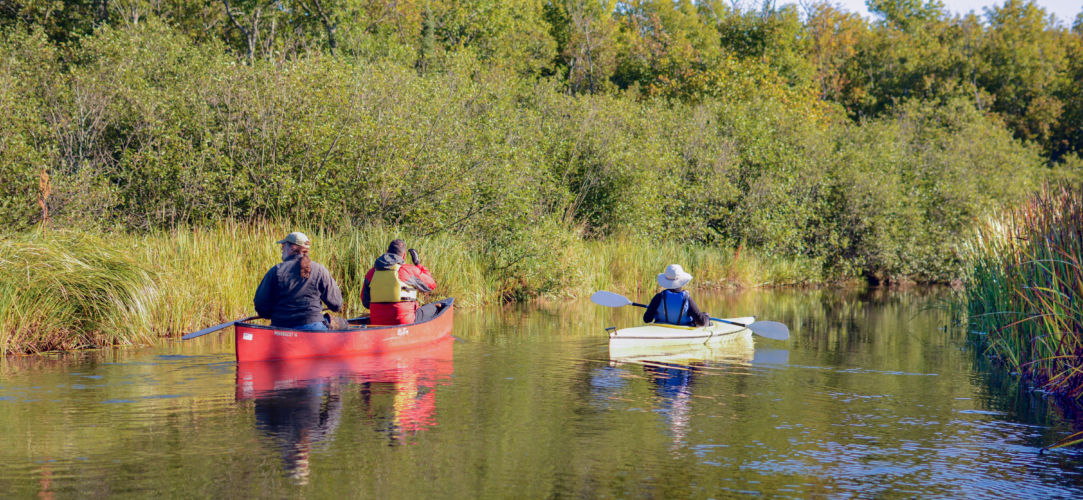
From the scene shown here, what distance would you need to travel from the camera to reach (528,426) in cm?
939

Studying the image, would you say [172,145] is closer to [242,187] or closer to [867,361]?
[242,187]

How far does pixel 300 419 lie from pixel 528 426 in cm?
206

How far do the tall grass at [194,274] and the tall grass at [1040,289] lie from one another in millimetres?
10358

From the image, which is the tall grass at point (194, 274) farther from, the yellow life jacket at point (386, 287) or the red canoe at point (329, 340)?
the yellow life jacket at point (386, 287)

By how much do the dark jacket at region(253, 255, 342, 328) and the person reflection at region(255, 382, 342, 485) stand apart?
65.7 inches

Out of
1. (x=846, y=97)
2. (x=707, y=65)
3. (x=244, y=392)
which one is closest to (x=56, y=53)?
(x=244, y=392)

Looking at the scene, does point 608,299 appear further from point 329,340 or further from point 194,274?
point 194,274

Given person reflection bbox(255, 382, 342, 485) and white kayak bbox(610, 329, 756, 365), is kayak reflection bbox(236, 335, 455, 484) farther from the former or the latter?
white kayak bbox(610, 329, 756, 365)

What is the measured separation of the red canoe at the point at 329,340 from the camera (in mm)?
12609

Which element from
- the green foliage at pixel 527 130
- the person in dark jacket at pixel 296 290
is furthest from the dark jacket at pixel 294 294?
the green foliage at pixel 527 130

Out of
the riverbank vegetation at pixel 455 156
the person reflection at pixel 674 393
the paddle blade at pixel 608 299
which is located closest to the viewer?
the person reflection at pixel 674 393

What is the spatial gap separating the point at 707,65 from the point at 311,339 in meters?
37.9

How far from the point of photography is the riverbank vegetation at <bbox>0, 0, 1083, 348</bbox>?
1992 centimetres

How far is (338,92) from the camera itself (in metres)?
23.1
